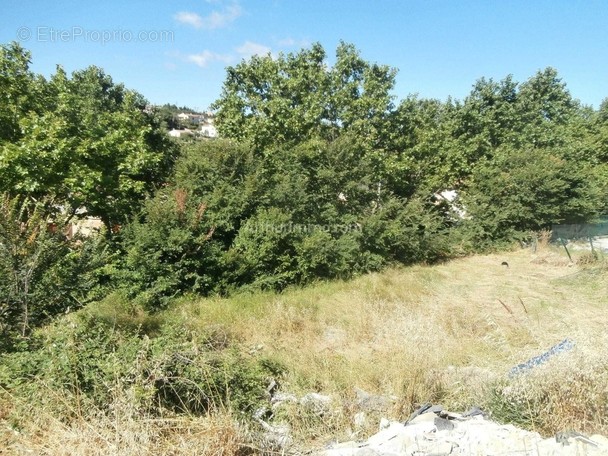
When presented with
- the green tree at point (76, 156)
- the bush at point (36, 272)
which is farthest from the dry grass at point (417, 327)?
the green tree at point (76, 156)

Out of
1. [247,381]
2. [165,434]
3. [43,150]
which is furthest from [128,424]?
[43,150]

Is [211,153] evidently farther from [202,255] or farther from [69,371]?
[69,371]

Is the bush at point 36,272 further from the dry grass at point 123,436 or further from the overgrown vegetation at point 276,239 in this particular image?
the dry grass at point 123,436

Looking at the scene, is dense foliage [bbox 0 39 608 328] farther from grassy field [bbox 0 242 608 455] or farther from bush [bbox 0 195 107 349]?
grassy field [bbox 0 242 608 455]

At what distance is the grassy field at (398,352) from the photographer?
268 cm

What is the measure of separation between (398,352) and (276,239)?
486 cm

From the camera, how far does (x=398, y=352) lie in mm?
4859

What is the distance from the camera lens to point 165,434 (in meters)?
2.76

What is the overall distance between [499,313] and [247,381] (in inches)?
250

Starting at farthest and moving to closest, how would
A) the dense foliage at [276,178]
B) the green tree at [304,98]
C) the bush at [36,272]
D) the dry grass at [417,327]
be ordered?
the green tree at [304,98], the dense foliage at [276,178], the dry grass at [417,327], the bush at [36,272]

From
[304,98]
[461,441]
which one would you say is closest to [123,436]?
[461,441]

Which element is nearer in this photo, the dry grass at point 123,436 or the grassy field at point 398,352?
the dry grass at point 123,436

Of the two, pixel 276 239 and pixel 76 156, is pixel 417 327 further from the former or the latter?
pixel 76 156

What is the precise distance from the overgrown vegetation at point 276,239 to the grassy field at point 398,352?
1.5 inches
